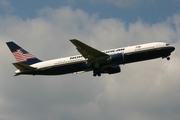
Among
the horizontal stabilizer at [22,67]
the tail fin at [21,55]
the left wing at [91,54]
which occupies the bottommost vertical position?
the horizontal stabilizer at [22,67]

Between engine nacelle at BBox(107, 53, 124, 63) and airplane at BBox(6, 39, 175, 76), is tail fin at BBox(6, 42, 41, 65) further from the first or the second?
engine nacelle at BBox(107, 53, 124, 63)

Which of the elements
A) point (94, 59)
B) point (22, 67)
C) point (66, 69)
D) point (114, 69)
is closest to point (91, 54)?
point (94, 59)

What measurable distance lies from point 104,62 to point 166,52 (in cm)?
1175

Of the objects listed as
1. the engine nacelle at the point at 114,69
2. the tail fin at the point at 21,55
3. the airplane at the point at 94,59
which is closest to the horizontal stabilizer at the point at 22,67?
the airplane at the point at 94,59

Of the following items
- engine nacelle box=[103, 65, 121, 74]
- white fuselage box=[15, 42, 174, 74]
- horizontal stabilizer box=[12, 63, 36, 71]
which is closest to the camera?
horizontal stabilizer box=[12, 63, 36, 71]

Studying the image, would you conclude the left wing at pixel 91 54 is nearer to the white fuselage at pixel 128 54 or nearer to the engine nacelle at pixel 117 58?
the engine nacelle at pixel 117 58

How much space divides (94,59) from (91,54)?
4.08 ft

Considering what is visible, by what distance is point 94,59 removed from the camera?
79438mm

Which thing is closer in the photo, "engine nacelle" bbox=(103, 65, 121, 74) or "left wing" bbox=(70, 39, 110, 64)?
"left wing" bbox=(70, 39, 110, 64)

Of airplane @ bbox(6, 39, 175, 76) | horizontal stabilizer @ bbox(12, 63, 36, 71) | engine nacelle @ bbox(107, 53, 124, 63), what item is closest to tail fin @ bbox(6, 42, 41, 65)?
airplane @ bbox(6, 39, 175, 76)

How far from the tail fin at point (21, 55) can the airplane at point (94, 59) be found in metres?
1.78

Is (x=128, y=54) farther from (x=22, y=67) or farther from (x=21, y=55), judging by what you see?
(x=21, y=55)

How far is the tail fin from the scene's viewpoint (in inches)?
3324

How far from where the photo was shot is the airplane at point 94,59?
7812 centimetres
